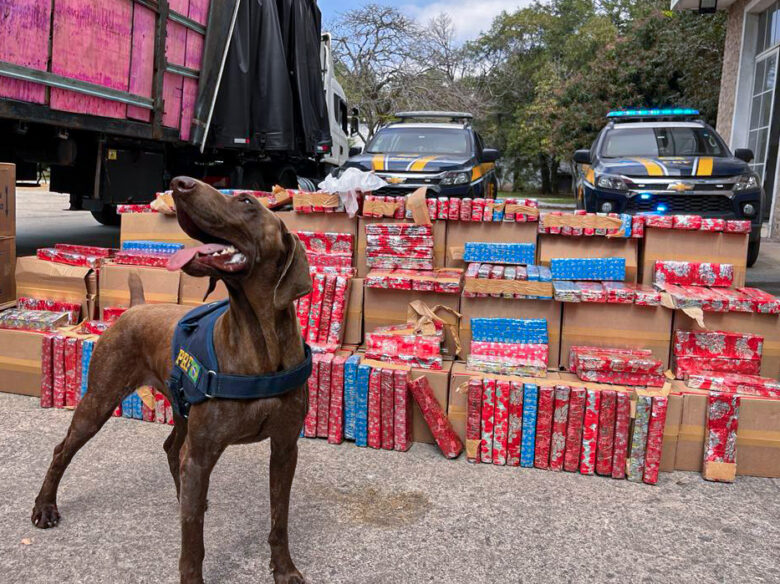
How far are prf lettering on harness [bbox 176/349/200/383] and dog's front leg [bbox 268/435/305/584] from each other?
1.54 ft

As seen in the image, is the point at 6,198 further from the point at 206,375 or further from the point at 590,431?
the point at 590,431

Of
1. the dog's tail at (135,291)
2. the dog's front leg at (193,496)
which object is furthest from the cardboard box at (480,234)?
the dog's front leg at (193,496)

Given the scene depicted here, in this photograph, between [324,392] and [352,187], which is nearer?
[324,392]

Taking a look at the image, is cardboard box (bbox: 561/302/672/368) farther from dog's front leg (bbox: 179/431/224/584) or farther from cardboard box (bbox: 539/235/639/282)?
dog's front leg (bbox: 179/431/224/584)

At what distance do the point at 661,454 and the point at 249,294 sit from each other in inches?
104

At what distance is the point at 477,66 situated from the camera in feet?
118

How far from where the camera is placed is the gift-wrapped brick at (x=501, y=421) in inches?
152

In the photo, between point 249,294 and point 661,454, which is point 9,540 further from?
point 661,454

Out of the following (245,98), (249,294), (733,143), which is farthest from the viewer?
(733,143)

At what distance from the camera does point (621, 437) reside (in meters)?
3.75

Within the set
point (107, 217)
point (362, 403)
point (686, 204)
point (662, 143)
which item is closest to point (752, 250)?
point (662, 143)

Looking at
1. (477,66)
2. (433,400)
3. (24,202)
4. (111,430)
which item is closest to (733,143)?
(433,400)

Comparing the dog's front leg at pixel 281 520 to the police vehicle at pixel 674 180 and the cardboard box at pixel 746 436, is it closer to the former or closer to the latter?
the cardboard box at pixel 746 436

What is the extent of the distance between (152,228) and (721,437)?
4220 mm
